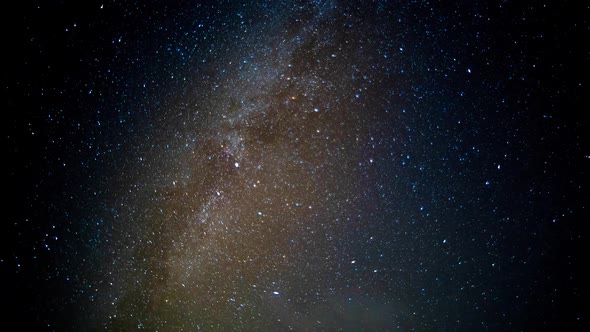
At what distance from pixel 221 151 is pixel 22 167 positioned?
1445 mm

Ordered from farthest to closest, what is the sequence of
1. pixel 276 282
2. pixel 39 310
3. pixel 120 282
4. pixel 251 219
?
1. pixel 39 310
2. pixel 120 282
3. pixel 276 282
4. pixel 251 219

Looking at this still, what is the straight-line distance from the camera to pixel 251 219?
1.33 meters

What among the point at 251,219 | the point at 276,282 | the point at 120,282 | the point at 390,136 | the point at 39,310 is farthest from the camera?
the point at 39,310

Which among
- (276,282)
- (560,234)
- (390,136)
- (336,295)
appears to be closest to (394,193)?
(390,136)

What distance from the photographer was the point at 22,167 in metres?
1.71

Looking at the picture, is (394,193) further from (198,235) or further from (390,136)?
(198,235)

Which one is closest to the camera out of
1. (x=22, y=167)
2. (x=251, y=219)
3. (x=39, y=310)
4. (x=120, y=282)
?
(x=251, y=219)

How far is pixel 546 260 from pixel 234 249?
165cm

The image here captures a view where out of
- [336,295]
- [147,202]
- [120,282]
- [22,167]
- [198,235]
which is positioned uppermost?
[22,167]

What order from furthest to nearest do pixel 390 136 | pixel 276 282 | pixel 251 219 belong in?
1. pixel 276 282
2. pixel 251 219
3. pixel 390 136

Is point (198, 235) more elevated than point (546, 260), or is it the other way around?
point (198, 235)

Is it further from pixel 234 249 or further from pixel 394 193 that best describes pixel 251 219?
pixel 394 193

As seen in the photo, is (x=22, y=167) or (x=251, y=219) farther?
(x=22, y=167)

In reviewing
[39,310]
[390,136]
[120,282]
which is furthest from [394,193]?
[39,310]
